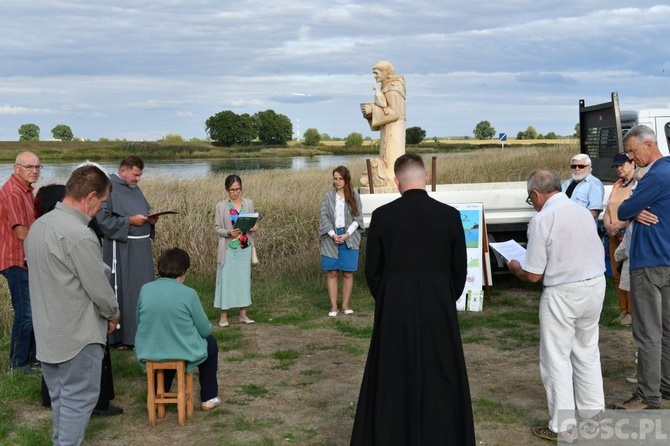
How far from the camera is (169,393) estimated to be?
5832 mm

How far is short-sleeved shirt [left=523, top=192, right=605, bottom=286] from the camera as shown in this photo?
5.08m

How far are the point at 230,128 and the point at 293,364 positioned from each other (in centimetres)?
4754

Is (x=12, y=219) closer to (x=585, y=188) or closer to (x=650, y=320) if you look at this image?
(x=650, y=320)

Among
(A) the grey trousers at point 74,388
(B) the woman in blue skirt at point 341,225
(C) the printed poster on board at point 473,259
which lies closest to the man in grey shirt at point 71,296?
(A) the grey trousers at point 74,388

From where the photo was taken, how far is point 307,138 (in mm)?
65562

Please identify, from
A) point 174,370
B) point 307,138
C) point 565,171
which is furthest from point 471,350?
point 307,138

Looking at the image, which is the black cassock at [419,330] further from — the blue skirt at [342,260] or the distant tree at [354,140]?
the distant tree at [354,140]

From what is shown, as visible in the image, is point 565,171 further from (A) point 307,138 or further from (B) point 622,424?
(A) point 307,138

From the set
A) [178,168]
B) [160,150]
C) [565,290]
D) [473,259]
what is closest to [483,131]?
[160,150]

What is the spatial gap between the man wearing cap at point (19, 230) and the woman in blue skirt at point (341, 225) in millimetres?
3569

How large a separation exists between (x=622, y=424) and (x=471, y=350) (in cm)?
245

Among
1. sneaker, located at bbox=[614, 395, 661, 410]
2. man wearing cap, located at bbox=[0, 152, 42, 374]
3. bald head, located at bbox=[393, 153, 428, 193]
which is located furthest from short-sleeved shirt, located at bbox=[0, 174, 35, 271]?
sneaker, located at bbox=[614, 395, 661, 410]

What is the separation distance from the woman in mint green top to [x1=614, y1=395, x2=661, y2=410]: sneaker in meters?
3.23

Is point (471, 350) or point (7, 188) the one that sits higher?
point (7, 188)
